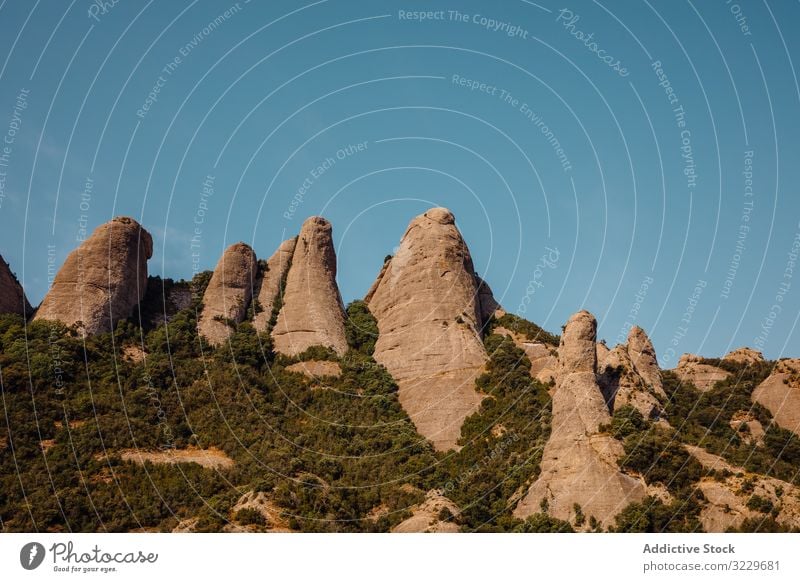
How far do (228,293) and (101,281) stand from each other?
32.0 ft

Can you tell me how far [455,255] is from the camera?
67.5 meters

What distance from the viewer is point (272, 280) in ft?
230

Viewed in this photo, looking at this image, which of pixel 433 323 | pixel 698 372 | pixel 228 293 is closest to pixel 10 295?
pixel 228 293

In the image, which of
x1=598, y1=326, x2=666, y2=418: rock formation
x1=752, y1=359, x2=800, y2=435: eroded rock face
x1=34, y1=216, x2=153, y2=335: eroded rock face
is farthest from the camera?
x1=34, y1=216, x2=153, y2=335: eroded rock face

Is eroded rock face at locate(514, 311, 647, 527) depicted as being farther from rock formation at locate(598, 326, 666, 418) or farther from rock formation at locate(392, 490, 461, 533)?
rock formation at locate(392, 490, 461, 533)

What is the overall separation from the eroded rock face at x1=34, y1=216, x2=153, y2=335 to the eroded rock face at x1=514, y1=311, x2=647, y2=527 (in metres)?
31.4

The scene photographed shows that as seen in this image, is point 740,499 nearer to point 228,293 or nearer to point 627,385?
point 627,385

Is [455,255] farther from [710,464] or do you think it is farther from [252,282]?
[710,464]

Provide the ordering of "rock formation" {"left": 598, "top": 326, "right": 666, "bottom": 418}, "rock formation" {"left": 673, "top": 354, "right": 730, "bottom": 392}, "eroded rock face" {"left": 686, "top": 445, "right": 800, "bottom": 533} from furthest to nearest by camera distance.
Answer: "rock formation" {"left": 673, "top": 354, "right": 730, "bottom": 392} < "rock formation" {"left": 598, "top": 326, "right": 666, "bottom": 418} < "eroded rock face" {"left": 686, "top": 445, "right": 800, "bottom": 533}
